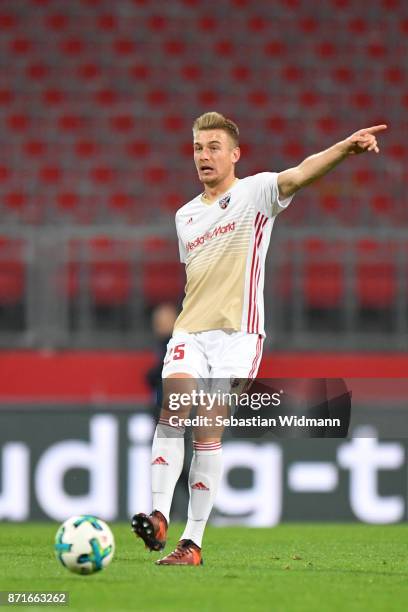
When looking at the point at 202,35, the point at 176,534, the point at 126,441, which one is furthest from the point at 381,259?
the point at 202,35

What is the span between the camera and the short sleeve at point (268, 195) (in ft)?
A: 18.0

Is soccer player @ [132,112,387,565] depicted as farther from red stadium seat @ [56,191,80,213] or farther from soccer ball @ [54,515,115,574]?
red stadium seat @ [56,191,80,213]

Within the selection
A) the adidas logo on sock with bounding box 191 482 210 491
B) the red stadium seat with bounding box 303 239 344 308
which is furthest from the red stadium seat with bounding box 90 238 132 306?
the adidas logo on sock with bounding box 191 482 210 491

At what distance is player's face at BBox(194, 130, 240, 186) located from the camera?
5.52 meters

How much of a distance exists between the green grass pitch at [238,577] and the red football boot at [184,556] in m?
0.05

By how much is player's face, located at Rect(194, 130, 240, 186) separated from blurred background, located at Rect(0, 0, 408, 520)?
3.42 m

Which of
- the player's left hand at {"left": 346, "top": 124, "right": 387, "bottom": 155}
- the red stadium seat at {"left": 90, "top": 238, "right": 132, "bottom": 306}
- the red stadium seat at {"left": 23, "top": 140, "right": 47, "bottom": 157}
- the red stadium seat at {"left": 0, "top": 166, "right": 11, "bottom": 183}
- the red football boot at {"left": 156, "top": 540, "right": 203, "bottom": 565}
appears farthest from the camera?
the red stadium seat at {"left": 23, "top": 140, "right": 47, "bottom": 157}

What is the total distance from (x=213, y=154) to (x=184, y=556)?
167 cm

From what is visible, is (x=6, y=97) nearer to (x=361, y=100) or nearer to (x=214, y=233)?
(x=361, y=100)

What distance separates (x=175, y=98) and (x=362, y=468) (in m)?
5.33

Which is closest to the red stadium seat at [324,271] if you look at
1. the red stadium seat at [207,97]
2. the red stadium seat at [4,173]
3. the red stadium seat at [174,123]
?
the red stadium seat at [174,123]

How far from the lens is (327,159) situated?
5.18 meters

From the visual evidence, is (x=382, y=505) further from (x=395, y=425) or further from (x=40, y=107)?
(x=40, y=107)

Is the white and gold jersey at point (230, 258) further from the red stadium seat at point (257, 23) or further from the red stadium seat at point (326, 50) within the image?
the red stadium seat at point (257, 23)
